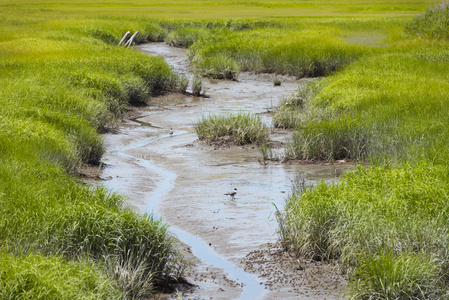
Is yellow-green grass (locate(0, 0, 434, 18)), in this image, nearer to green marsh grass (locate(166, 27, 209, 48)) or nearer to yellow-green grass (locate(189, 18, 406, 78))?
green marsh grass (locate(166, 27, 209, 48))

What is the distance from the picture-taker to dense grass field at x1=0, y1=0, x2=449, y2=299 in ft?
18.4

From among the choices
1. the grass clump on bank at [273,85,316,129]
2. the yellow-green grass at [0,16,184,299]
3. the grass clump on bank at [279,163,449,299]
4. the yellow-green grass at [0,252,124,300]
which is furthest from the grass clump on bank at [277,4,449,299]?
the yellow-green grass at [0,252,124,300]

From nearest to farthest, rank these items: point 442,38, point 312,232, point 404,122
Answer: point 312,232, point 404,122, point 442,38

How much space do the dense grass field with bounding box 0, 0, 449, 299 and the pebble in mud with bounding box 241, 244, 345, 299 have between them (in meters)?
0.19

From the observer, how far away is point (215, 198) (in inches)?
382

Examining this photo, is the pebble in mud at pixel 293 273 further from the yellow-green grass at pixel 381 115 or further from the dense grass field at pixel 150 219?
the yellow-green grass at pixel 381 115

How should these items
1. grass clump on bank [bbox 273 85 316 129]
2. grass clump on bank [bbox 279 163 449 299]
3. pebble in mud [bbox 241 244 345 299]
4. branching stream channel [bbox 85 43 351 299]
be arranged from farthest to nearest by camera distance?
grass clump on bank [bbox 273 85 316 129] < branching stream channel [bbox 85 43 351 299] < pebble in mud [bbox 241 244 345 299] < grass clump on bank [bbox 279 163 449 299]

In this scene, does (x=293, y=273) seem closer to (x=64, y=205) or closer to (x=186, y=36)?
(x=64, y=205)

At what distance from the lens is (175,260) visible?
21.3ft

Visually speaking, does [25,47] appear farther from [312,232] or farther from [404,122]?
[312,232]

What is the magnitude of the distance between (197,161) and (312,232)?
Result: 561 centimetres

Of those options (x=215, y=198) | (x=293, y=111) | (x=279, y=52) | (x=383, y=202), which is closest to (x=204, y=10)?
(x=279, y=52)

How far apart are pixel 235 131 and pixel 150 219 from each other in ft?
19.8

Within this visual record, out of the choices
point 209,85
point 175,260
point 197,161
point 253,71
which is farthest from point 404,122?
point 253,71
